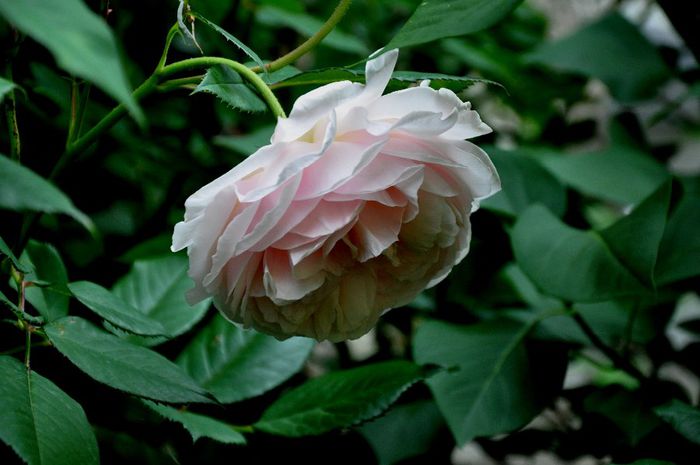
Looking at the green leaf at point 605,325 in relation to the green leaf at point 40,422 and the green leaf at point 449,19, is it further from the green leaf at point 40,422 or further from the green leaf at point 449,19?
the green leaf at point 40,422

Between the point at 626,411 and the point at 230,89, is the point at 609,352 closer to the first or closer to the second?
the point at 626,411

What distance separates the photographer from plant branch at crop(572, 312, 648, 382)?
73cm

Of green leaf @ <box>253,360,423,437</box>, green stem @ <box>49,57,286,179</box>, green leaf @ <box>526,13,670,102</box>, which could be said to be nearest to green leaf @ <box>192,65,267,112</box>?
green stem @ <box>49,57,286,179</box>

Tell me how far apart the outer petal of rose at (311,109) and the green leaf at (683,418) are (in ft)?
1.20

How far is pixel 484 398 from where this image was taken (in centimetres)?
66

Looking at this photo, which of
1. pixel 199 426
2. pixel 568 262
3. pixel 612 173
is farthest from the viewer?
pixel 612 173

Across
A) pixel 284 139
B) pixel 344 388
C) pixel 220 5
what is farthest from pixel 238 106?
pixel 220 5

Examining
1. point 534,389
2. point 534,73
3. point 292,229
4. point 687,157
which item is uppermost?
point 292,229

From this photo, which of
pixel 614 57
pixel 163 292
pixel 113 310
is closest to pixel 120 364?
pixel 113 310

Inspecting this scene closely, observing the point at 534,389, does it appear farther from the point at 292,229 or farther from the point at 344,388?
the point at 292,229

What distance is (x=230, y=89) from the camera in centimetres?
42

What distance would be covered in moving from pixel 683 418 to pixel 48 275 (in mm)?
485

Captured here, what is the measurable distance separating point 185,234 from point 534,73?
3.83ft

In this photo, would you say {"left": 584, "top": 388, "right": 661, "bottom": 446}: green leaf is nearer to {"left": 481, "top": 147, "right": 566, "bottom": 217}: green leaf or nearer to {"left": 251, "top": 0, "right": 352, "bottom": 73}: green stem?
{"left": 481, "top": 147, "right": 566, "bottom": 217}: green leaf
